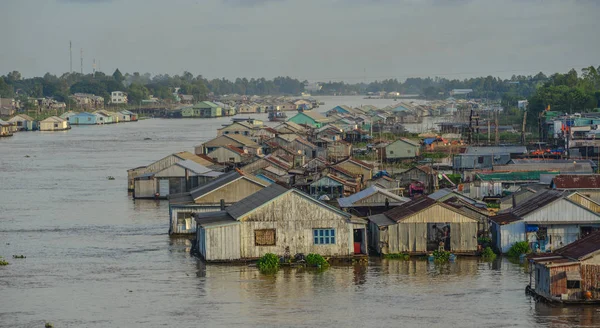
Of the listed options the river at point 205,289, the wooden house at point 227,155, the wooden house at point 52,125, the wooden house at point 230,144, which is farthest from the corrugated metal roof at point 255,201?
the wooden house at point 52,125

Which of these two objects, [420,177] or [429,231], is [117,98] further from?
[429,231]

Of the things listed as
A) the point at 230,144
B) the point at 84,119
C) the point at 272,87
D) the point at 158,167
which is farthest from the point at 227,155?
the point at 272,87

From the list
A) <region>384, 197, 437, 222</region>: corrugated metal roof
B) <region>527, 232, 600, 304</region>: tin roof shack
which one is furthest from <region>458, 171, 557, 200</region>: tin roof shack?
<region>527, 232, 600, 304</region>: tin roof shack

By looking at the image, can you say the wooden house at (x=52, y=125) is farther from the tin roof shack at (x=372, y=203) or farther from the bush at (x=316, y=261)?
the bush at (x=316, y=261)

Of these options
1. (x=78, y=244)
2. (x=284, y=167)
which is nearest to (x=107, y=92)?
(x=284, y=167)

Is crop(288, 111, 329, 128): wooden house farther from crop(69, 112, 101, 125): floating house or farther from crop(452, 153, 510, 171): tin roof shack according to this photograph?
crop(452, 153, 510, 171): tin roof shack

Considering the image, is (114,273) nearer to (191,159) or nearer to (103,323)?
(103,323)
